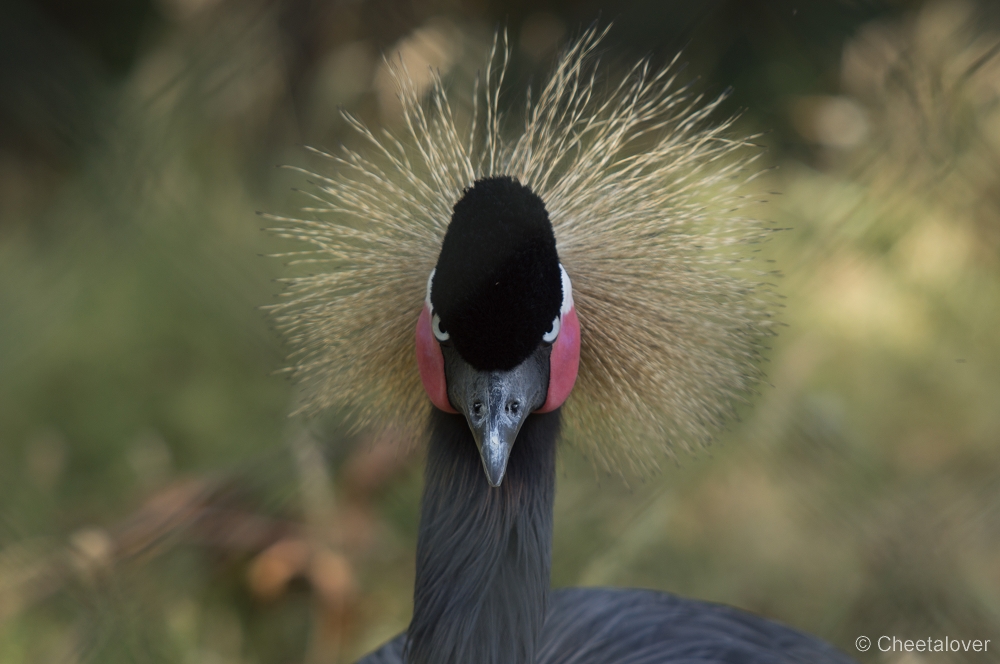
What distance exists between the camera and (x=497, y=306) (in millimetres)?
946

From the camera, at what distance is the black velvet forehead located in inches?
37.2

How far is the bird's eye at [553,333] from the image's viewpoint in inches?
39.6

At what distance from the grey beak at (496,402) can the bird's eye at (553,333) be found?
12 mm

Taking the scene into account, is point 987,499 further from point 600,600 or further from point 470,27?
point 470,27

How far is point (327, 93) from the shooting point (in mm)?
2455

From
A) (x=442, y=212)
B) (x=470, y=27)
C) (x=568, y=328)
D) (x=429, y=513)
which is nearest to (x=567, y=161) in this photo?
(x=442, y=212)

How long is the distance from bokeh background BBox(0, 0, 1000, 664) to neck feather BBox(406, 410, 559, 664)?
84 cm

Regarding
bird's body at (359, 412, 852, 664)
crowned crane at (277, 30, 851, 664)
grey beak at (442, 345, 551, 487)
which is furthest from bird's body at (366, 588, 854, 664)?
grey beak at (442, 345, 551, 487)

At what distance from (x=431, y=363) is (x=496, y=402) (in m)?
0.12

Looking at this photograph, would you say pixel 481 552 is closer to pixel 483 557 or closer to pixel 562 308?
pixel 483 557
